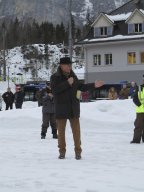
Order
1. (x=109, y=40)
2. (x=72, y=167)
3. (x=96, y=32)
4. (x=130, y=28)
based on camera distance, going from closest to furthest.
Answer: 1. (x=72, y=167)
2. (x=109, y=40)
3. (x=130, y=28)
4. (x=96, y=32)

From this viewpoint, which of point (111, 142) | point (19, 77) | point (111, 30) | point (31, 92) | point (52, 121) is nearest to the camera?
point (111, 142)

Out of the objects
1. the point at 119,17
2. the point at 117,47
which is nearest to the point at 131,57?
the point at 117,47

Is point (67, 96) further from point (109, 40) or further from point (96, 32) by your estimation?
point (96, 32)

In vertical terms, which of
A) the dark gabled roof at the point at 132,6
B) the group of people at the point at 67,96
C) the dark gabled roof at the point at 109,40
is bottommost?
the group of people at the point at 67,96

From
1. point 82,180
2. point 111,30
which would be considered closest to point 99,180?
point 82,180

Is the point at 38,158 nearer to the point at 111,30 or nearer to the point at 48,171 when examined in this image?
the point at 48,171

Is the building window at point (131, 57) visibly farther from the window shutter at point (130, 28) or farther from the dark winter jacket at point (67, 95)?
the dark winter jacket at point (67, 95)

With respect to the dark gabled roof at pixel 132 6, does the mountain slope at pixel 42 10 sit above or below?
above

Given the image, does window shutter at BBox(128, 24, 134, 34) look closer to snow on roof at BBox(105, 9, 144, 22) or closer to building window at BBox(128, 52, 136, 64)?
snow on roof at BBox(105, 9, 144, 22)

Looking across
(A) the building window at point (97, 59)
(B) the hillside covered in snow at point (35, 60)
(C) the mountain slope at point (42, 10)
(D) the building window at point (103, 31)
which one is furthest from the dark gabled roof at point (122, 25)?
(C) the mountain slope at point (42, 10)

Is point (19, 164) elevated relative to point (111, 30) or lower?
lower

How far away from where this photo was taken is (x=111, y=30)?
52000mm

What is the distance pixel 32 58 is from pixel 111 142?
82953mm

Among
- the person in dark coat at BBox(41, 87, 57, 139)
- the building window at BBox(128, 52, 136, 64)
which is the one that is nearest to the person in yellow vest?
the person in dark coat at BBox(41, 87, 57, 139)
